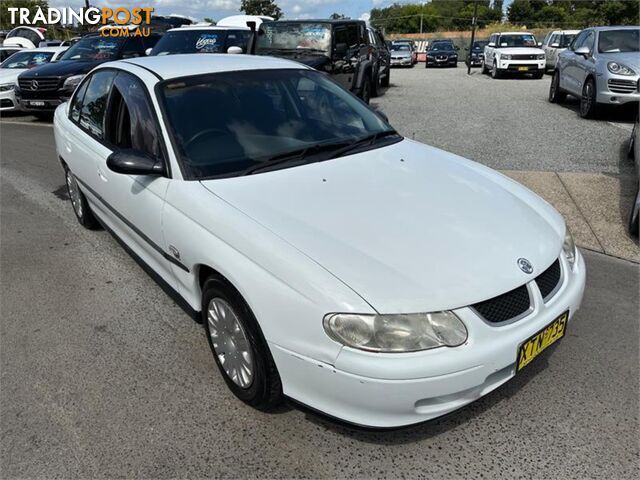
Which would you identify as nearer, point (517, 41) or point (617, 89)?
point (617, 89)

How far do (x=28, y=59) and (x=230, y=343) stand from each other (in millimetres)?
13994

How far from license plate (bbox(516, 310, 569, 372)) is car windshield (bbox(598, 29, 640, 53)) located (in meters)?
8.82

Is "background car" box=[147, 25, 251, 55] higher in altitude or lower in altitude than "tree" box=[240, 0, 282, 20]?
lower

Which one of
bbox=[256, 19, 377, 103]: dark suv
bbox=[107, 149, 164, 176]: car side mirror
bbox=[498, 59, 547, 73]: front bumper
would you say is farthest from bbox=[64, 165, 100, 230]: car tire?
bbox=[498, 59, 547, 73]: front bumper

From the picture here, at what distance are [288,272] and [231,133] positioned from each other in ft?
4.08

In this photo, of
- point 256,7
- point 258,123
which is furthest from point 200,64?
point 256,7

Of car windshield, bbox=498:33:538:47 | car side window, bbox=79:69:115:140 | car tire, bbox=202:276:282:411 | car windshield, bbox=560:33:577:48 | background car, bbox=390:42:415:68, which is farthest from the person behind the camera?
background car, bbox=390:42:415:68

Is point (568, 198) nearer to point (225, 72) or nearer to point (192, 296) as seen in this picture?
point (225, 72)

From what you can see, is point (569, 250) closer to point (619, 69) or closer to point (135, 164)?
point (135, 164)

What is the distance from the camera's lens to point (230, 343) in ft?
8.46

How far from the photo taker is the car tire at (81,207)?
473 cm

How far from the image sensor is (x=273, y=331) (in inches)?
85.5

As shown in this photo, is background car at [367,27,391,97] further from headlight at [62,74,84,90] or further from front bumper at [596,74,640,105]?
headlight at [62,74,84,90]

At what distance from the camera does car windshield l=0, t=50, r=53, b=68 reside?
13.2m
